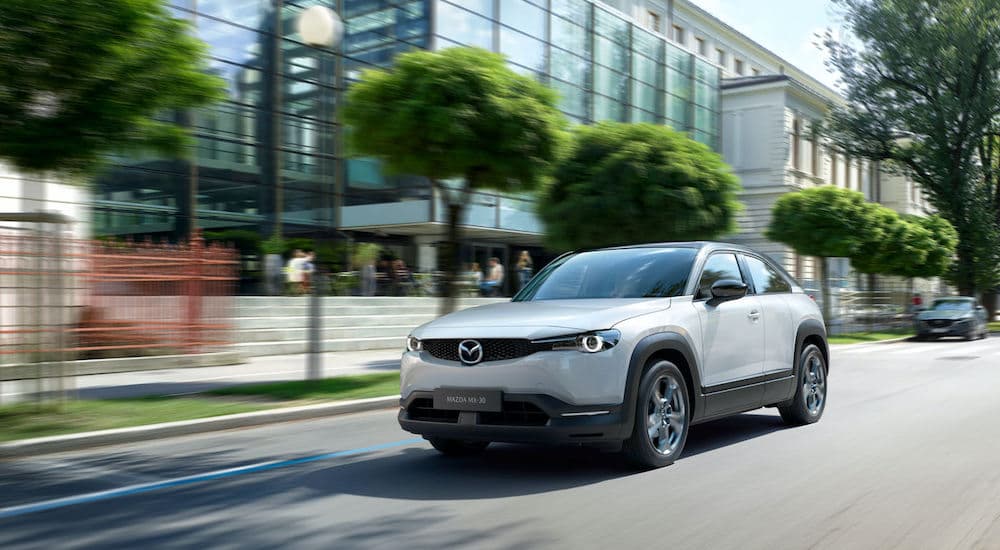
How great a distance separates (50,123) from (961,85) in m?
38.1

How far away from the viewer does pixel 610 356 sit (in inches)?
234

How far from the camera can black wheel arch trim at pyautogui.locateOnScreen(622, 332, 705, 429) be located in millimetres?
6000

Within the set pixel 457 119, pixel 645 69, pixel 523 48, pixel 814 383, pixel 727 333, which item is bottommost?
pixel 814 383

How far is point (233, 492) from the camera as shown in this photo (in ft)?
19.4

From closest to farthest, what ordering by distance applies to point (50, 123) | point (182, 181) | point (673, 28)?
point (50, 123), point (182, 181), point (673, 28)

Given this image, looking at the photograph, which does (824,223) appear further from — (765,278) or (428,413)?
(428,413)

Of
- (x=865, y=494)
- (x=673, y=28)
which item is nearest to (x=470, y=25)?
(x=673, y=28)

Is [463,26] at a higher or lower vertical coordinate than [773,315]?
higher

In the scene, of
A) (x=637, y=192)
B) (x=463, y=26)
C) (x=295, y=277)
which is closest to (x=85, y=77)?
(x=637, y=192)

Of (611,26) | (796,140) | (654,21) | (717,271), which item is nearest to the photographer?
(717,271)

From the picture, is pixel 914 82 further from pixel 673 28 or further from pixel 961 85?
pixel 673 28

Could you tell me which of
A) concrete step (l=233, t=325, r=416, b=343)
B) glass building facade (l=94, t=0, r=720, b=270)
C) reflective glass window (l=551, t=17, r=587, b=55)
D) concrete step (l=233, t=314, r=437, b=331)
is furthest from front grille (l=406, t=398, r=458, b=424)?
reflective glass window (l=551, t=17, r=587, b=55)

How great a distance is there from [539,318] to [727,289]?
172cm

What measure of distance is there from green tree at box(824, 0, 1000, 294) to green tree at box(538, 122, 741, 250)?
23.8m
